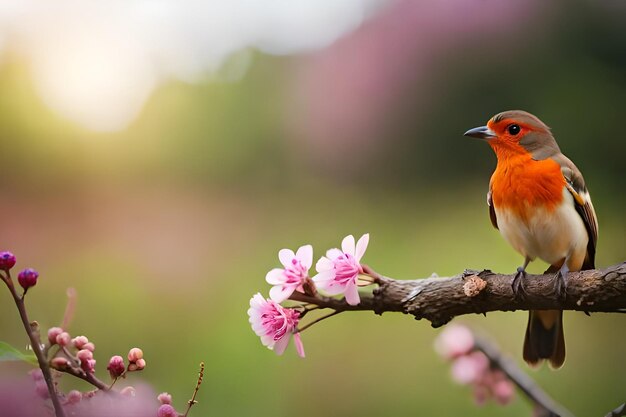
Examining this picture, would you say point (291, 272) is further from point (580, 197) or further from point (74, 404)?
point (580, 197)

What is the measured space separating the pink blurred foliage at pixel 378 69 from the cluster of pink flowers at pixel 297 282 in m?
0.97

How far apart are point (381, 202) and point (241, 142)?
0.34 m

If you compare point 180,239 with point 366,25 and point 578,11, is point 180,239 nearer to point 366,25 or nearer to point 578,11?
point 366,25

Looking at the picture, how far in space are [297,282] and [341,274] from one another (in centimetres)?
3

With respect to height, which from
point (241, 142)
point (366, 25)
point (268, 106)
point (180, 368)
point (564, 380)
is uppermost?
point (366, 25)

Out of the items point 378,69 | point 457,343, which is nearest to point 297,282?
point 457,343

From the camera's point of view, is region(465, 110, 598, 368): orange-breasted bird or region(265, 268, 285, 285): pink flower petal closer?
region(265, 268, 285, 285): pink flower petal

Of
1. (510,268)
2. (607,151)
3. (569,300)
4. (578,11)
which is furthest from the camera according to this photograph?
(578,11)

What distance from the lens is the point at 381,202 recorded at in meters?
1.37

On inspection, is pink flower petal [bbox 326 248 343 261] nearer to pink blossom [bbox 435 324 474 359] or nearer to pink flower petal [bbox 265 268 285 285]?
pink flower petal [bbox 265 268 285 285]

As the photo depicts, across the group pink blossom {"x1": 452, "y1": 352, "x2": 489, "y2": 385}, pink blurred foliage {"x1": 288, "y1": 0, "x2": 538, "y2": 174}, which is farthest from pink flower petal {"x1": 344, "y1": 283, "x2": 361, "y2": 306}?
pink blurred foliage {"x1": 288, "y1": 0, "x2": 538, "y2": 174}

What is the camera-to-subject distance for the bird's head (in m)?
0.54

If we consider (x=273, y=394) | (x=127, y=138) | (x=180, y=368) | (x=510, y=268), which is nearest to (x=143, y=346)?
(x=180, y=368)

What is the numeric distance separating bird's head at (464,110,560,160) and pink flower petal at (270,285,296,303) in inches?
8.4
